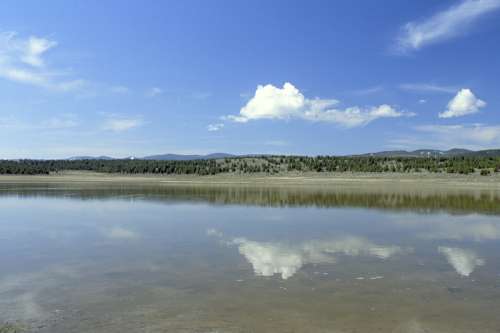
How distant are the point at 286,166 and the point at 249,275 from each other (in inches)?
3440

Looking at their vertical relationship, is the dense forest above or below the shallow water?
above

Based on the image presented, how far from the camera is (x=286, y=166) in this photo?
98688 mm

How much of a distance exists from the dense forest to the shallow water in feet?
197

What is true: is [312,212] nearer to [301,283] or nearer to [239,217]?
[239,217]

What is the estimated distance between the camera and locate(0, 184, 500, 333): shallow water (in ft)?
27.5

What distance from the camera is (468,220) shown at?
2305 cm

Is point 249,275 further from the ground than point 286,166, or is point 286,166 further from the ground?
point 286,166

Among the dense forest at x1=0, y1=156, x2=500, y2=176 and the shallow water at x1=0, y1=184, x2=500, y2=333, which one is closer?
the shallow water at x1=0, y1=184, x2=500, y2=333

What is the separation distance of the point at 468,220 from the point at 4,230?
1998 centimetres

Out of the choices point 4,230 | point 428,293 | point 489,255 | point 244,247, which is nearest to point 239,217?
point 244,247

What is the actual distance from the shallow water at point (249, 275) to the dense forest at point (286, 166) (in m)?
60.1

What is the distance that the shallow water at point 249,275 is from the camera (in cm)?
839

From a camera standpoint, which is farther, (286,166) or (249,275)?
(286,166)

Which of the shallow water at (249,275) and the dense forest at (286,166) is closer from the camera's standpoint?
the shallow water at (249,275)
